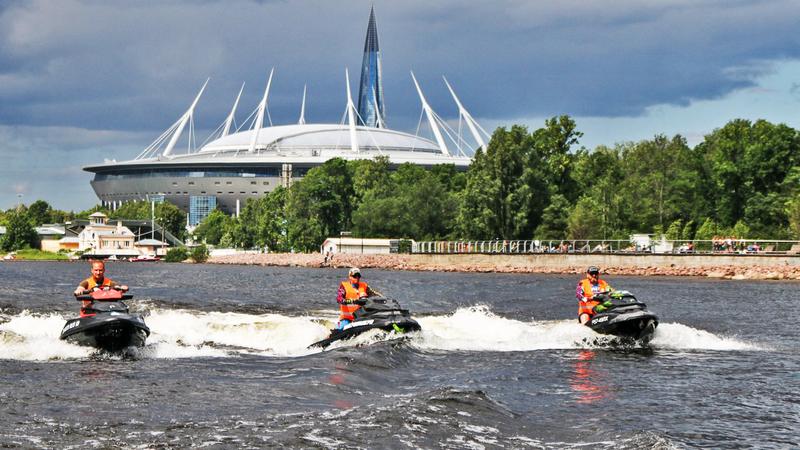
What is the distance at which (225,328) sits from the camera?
27484 mm

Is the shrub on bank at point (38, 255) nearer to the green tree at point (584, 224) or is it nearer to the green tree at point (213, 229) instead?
the green tree at point (213, 229)

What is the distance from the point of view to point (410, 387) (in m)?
18.4

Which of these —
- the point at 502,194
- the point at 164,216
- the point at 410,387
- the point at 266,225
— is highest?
the point at 502,194

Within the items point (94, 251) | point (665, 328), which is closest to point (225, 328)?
point (665, 328)

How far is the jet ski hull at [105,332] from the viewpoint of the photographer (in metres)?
21.2

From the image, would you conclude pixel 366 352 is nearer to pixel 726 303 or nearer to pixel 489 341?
pixel 489 341

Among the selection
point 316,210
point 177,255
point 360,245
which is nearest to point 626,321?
point 360,245

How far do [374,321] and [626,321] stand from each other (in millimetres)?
5881

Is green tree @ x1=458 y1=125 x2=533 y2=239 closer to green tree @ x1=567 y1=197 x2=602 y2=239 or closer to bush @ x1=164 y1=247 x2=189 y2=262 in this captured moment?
green tree @ x1=567 y1=197 x2=602 y2=239

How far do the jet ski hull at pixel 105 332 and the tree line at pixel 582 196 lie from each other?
201 feet

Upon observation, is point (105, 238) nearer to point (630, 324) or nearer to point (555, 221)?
point (555, 221)

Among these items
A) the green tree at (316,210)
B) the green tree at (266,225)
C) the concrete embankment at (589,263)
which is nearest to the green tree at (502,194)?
the concrete embankment at (589,263)

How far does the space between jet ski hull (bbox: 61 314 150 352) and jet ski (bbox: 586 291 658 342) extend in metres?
10.6

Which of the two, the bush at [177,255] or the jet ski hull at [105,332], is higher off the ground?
the jet ski hull at [105,332]
